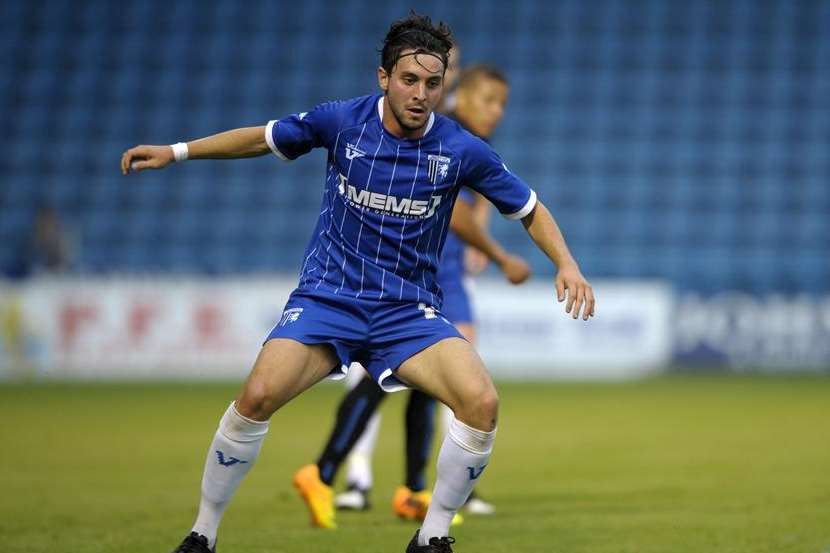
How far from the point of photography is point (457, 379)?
4.65 m

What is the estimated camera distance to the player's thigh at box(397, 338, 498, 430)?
4.64 m

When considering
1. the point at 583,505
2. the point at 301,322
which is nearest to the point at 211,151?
the point at 301,322

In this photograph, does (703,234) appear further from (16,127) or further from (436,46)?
(436,46)

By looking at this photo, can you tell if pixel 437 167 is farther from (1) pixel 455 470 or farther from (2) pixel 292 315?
(1) pixel 455 470

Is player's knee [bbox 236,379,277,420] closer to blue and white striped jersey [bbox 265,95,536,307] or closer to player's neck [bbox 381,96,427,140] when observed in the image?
blue and white striped jersey [bbox 265,95,536,307]

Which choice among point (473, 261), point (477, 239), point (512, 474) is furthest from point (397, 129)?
point (512, 474)

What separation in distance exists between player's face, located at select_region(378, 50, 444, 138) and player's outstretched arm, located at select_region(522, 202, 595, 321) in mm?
612

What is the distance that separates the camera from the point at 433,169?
482 cm

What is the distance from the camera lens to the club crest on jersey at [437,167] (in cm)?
482

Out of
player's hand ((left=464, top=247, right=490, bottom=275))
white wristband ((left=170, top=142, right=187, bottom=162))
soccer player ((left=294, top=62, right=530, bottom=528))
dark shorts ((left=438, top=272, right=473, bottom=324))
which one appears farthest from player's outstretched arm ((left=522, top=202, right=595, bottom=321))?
player's hand ((left=464, top=247, right=490, bottom=275))

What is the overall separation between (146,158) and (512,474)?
4.27 m

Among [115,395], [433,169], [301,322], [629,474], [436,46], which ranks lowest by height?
[115,395]

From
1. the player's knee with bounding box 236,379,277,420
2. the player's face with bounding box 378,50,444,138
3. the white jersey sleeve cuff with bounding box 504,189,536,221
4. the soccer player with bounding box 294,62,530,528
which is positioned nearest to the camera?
the player's knee with bounding box 236,379,277,420

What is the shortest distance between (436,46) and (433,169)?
1.48 feet
